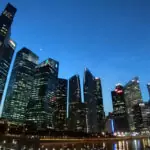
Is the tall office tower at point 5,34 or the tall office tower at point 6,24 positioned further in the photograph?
the tall office tower at point 6,24

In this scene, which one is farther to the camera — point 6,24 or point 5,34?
point 6,24

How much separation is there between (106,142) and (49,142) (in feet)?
232

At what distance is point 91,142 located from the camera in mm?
153375

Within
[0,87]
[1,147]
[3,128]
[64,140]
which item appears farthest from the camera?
[0,87]

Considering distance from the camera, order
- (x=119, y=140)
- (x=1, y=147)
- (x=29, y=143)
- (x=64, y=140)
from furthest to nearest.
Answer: (x=119, y=140), (x=64, y=140), (x=29, y=143), (x=1, y=147)

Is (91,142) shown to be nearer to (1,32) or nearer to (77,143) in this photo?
(77,143)

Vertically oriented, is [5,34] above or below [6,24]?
below

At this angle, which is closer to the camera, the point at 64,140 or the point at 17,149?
the point at 17,149

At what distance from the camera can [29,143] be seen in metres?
80.4

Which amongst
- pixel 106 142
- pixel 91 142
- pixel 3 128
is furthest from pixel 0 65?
pixel 106 142

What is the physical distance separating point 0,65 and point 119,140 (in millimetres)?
139612

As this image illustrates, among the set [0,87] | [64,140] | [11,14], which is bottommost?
[64,140]

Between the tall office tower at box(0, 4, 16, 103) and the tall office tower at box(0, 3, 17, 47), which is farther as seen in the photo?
the tall office tower at box(0, 3, 17, 47)

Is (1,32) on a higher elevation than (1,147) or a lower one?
higher
